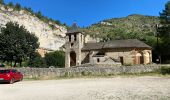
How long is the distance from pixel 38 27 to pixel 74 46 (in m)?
44.0

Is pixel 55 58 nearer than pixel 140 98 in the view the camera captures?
No

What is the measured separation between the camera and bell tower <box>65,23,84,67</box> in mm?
67125

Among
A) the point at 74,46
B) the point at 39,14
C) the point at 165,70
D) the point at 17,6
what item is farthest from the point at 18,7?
the point at 165,70

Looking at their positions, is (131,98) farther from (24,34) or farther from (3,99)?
(24,34)

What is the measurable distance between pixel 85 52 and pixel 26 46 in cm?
1589

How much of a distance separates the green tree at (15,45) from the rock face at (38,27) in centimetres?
3170

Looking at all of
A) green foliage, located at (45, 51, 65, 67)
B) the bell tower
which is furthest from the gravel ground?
green foliage, located at (45, 51, 65, 67)

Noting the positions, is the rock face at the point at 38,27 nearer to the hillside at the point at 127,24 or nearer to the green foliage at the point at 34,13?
the green foliage at the point at 34,13

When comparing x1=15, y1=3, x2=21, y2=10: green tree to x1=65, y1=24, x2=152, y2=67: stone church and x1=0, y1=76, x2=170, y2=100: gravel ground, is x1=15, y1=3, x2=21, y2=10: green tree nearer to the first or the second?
x1=65, y1=24, x2=152, y2=67: stone church

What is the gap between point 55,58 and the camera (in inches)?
3184

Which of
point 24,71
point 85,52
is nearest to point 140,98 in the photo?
point 24,71

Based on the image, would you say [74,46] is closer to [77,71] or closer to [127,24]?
[77,71]

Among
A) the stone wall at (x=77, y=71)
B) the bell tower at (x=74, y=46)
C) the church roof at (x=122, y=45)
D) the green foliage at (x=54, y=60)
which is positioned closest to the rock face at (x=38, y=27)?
the green foliage at (x=54, y=60)

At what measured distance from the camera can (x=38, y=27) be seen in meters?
108
